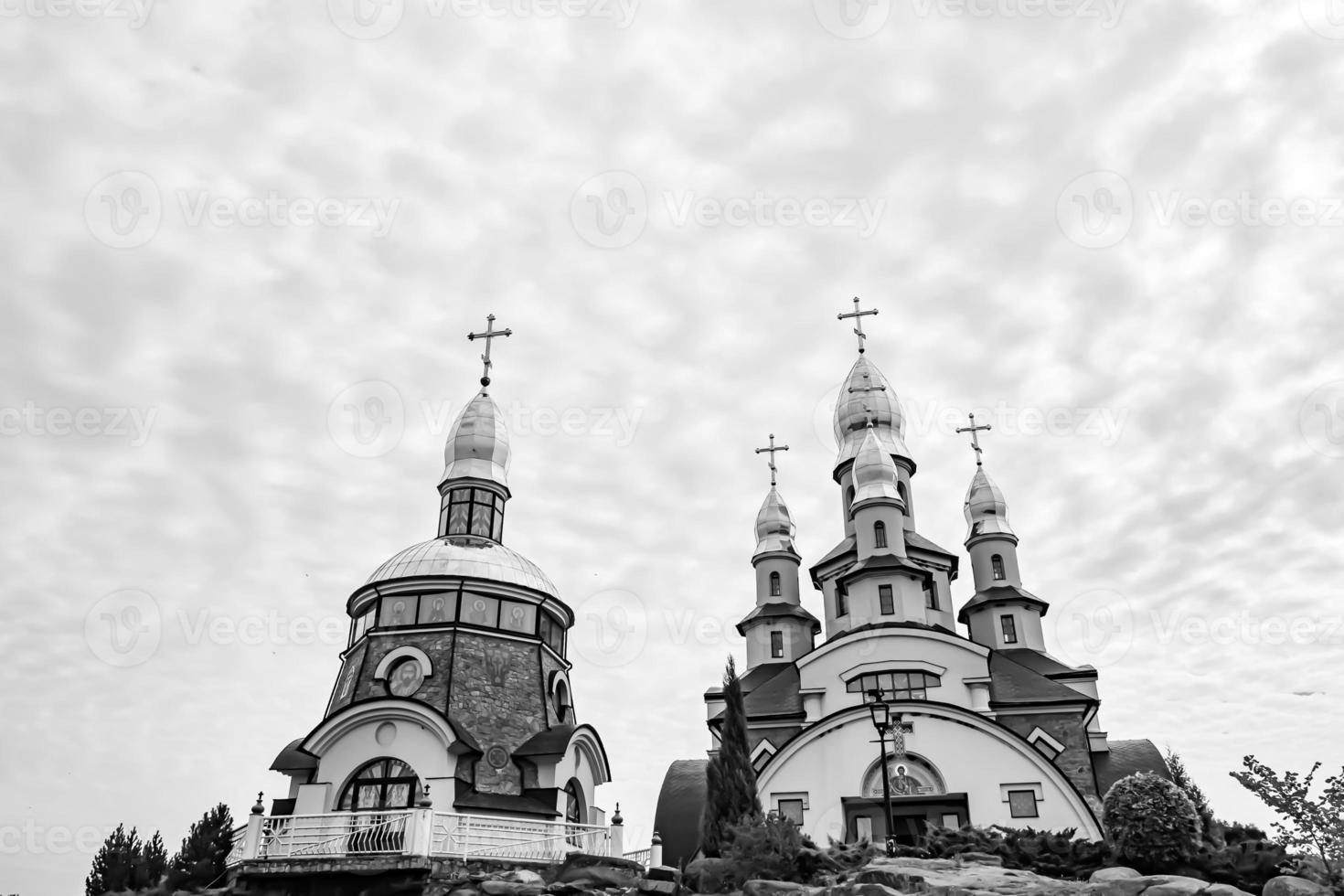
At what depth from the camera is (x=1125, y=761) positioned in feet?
102

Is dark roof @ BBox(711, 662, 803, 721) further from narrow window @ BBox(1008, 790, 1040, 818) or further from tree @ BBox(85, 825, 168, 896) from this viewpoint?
tree @ BBox(85, 825, 168, 896)

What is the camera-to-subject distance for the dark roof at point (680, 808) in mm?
29594

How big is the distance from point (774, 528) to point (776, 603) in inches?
131

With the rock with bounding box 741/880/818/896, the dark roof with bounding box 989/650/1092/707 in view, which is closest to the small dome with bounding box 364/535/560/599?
the rock with bounding box 741/880/818/896

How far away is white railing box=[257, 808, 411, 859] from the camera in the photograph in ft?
53.4

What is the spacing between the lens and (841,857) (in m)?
13.2

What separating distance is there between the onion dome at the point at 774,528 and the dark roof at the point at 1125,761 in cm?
1276

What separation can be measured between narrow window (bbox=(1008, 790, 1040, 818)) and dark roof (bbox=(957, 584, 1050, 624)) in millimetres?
11453

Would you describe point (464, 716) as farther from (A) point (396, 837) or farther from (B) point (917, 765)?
(B) point (917, 765)

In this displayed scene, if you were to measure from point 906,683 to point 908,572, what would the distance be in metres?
3.40

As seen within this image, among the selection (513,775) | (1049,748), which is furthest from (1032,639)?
(513,775)

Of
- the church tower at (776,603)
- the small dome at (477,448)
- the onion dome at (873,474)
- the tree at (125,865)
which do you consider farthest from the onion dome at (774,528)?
the tree at (125,865)

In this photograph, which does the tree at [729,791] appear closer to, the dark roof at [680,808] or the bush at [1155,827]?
the bush at [1155,827]

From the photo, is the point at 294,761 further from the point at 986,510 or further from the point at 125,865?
the point at 986,510
